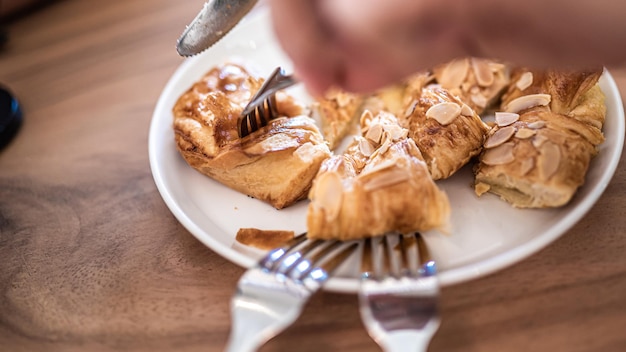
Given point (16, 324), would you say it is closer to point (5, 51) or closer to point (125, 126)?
point (125, 126)

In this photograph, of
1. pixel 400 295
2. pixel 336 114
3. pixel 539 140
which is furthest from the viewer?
pixel 336 114

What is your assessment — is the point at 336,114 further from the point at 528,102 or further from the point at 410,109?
the point at 528,102

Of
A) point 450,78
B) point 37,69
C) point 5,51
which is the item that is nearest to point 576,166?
point 450,78

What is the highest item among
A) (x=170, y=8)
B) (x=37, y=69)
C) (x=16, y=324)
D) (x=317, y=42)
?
(x=317, y=42)

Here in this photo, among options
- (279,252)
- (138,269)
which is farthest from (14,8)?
(279,252)

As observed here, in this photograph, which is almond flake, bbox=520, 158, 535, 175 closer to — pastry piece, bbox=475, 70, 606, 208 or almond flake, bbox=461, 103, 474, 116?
pastry piece, bbox=475, 70, 606, 208

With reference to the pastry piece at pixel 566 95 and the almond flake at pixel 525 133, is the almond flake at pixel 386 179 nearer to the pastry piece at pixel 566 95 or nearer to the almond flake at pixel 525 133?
the almond flake at pixel 525 133
